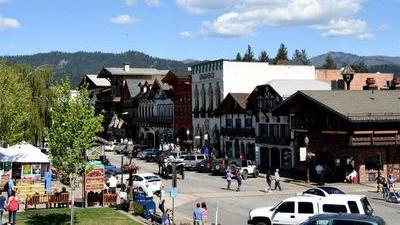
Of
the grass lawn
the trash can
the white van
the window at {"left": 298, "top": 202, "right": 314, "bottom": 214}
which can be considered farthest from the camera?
the trash can

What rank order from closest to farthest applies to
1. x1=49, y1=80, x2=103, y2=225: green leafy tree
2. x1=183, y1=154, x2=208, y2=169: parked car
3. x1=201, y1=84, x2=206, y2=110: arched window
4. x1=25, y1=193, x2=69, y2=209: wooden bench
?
x1=49, y1=80, x2=103, y2=225: green leafy tree < x1=25, y1=193, x2=69, y2=209: wooden bench < x1=183, y1=154, x2=208, y2=169: parked car < x1=201, y1=84, x2=206, y2=110: arched window

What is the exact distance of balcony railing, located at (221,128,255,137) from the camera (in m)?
61.0

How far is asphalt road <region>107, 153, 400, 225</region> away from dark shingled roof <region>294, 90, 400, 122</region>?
505 cm

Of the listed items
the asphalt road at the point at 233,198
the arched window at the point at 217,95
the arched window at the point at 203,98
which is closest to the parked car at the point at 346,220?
the asphalt road at the point at 233,198

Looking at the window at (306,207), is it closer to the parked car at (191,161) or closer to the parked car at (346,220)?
the parked car at (346,220)

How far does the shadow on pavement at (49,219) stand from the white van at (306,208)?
9170mm

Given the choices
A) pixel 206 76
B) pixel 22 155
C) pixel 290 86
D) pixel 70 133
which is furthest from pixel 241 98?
pixel 70 133

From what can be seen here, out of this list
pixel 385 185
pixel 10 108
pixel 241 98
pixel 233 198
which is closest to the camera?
pixel 385 185

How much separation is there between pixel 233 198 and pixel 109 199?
793 cm

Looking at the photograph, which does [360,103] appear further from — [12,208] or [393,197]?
[12,208]

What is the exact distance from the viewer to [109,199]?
3431cm

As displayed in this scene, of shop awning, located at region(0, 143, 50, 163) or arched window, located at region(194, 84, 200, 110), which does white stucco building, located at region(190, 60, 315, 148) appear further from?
shop awning, located at region(0, 143, 50, 163)

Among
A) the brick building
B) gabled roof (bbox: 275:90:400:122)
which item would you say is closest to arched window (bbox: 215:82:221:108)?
gabled roof (bbox: 275:90:400:122)

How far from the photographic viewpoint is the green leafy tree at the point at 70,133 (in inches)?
1066
